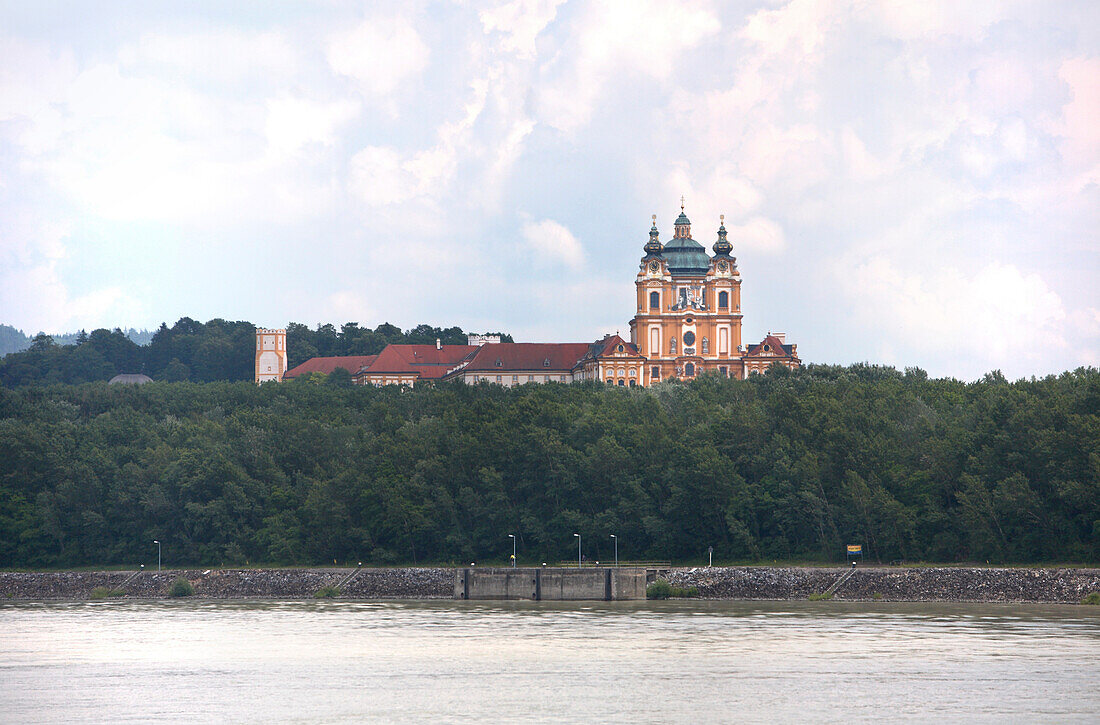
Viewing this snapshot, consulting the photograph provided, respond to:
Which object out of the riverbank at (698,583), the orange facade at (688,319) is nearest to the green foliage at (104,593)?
the riverbank at (698,583)

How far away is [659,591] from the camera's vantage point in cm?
8506

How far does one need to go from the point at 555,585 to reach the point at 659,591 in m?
5.91

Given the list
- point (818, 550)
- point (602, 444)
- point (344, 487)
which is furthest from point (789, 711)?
point (344, 487)

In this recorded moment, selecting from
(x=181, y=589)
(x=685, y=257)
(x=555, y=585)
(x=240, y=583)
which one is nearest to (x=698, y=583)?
(x=555, y=585)

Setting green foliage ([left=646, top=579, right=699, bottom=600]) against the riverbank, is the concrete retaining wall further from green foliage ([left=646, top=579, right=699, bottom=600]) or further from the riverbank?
the riverbank

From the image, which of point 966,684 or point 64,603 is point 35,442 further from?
point 966,684

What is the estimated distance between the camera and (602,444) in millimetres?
103438

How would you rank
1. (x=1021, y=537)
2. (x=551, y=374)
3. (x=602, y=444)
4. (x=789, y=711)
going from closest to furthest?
(x=789, y=711) < (x=1021, y=537) < (x=602, y=444) < (x=551, y=374)

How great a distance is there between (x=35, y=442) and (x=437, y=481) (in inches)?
1333

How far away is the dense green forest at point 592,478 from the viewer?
282ft

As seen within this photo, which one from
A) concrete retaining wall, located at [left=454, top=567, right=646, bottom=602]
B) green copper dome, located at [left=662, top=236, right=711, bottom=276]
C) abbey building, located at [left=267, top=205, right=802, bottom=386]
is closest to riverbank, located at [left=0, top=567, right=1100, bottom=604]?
concrete retaining wall, located at [left=454, top=567, right=646, bottom=602]

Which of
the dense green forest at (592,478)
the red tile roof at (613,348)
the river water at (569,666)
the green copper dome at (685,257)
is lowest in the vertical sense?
the river water at (569,666)

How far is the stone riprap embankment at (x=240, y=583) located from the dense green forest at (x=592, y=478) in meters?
6.24

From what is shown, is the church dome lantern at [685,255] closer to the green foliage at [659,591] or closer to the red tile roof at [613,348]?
the red tile roof at [613,348]
